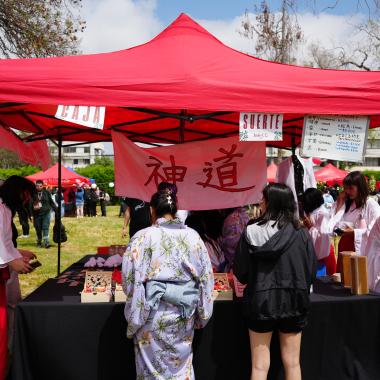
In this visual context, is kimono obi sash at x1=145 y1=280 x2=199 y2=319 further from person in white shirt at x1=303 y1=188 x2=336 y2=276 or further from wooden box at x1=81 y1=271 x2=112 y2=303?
person in white shirt at x1=303 y1=188 x2=336 y2=276

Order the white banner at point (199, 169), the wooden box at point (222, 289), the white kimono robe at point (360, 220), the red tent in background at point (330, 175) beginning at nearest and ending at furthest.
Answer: the wooden box at point (222, 289) → the white banner at point (199, 169) → the white kimono robe at point (360, 220) → the red tent in background at point (330, 175)

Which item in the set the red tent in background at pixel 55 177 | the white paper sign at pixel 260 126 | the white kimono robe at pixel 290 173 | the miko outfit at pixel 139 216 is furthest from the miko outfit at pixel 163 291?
the red tent in background at pixel 55 177

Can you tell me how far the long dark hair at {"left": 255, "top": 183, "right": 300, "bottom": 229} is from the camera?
271 cm

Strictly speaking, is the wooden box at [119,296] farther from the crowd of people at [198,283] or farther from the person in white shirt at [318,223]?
the person in white shirt at [318,223]

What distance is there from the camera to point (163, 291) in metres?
2.59

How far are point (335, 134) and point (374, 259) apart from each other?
1052 millimetres

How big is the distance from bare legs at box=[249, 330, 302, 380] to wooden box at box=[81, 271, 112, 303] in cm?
102

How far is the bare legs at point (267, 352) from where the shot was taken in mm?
2752

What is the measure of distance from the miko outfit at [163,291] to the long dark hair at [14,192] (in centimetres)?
132

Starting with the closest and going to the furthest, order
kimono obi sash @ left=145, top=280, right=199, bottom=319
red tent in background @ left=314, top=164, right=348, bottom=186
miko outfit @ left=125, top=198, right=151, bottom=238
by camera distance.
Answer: kimono obi sash @ left=145, top=280, right=199, bottom=319 → miko outfit @ left=125, top=198, right=151, bottom=238 → red tent in background @ left=314, top=164, right=348, bottom=186

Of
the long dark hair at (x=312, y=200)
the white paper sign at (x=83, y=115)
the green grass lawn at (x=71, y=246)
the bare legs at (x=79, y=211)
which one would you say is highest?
the white paper sign at (x=83, y=115)

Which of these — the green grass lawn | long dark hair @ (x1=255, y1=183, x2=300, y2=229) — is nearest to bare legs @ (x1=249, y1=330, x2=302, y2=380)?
long dark hair @ (x1=255, y1=183, x2=300, y2=229)

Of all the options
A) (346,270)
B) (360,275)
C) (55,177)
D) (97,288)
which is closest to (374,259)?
(346,270)

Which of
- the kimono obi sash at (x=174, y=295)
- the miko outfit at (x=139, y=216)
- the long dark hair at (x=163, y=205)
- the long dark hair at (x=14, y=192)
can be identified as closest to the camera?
the kimono obi sash at (x=174, y=295)
